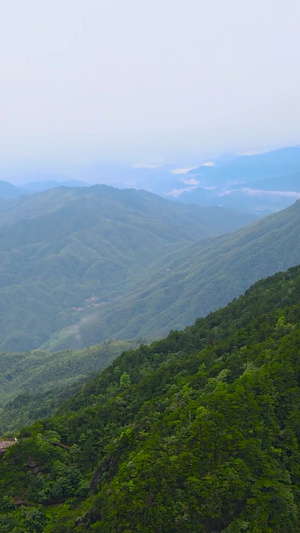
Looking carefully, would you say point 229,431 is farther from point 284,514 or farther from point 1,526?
point 1,526

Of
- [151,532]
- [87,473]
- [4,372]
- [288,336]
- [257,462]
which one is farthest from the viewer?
[4,372]

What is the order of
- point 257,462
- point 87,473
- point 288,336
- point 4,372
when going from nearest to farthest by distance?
point 257,462, point 87,473, point 288,336, point 4,372

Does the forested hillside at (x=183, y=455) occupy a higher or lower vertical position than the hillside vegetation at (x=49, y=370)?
Result: higher

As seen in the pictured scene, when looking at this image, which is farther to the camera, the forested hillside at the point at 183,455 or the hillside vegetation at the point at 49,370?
the hillside vegetation at the point at 49,370

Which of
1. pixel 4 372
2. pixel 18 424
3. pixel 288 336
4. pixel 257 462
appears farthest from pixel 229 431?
pixel 4 372

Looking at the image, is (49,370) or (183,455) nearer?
(183,455)

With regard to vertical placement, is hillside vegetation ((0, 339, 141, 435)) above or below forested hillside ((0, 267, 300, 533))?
below

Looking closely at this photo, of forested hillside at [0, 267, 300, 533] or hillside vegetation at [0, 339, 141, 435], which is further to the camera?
hillside vegetation at [0, 339, 141, 435]

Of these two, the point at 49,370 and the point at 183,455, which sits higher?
the point at 183,455
